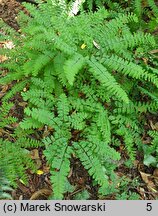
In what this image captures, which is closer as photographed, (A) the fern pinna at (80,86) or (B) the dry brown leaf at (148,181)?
(A) the fern pinna at (80,86)

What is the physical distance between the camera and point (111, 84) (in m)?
4.44

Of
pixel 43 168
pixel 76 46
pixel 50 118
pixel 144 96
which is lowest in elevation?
pixel 43 168

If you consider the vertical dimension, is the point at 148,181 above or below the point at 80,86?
below

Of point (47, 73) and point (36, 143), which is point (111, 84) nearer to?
point (47, 73)

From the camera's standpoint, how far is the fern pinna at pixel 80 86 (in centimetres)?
438

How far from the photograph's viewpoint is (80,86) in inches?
192

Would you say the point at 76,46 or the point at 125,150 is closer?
the point at 76,46

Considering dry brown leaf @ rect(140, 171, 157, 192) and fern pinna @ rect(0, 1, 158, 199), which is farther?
dry brown leaf @ rect(140, 171, 157, 192)

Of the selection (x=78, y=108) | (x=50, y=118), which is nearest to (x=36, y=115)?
(x=50, y=118)

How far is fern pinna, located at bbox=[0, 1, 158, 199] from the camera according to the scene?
14.4 ft

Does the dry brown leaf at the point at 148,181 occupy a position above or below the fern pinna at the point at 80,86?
below

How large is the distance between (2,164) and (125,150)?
70.4 inches

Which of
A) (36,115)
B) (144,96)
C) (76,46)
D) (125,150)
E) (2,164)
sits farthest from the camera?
(144,96)

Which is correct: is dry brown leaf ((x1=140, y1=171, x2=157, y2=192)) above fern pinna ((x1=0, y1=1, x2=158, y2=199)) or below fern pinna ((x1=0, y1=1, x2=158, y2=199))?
below
